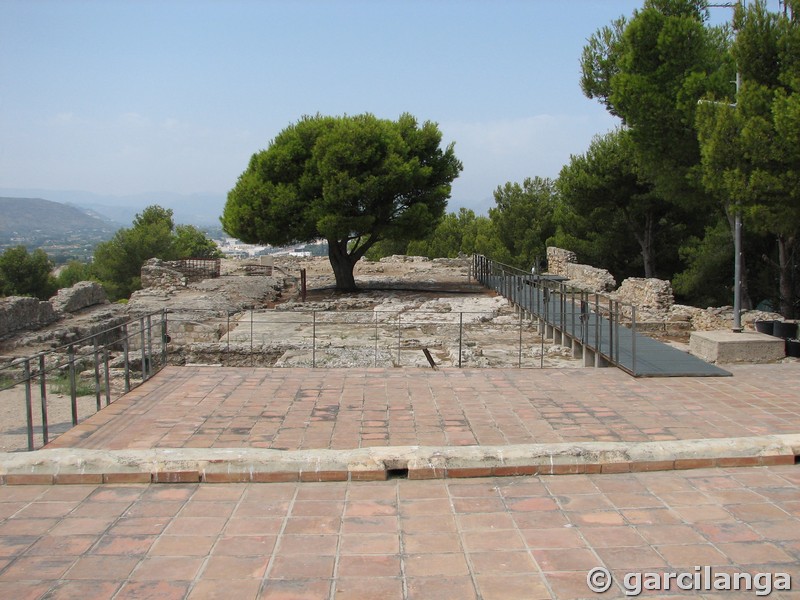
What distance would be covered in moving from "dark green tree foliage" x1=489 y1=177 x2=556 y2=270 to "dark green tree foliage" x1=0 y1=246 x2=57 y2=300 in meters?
26.9

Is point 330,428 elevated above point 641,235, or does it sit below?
below

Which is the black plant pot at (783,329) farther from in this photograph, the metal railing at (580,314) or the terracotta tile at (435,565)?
the terracotta tile at (435,565)

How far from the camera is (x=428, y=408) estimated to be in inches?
282

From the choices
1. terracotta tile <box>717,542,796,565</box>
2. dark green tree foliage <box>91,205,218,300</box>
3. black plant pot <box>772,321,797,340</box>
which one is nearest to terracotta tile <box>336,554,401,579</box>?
terracotta tile <box>717,542,796,565</box>

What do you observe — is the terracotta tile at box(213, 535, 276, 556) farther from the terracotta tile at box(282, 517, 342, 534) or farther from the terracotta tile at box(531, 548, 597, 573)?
the terracotta tile at box(531, 548, 597, 573)

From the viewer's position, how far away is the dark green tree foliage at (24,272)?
4050 centimetres

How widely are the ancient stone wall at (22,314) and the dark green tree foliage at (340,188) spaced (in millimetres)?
6508

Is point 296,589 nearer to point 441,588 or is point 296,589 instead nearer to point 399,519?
point 441,588

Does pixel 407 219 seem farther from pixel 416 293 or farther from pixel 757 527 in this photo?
pixel 757 527

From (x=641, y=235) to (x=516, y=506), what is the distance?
24.5 metres

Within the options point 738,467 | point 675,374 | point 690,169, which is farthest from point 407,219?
point 738,467

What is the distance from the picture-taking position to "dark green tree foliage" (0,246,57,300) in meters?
40.5

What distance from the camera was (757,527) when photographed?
4.22m

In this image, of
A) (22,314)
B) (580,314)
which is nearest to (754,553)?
(580,314)
